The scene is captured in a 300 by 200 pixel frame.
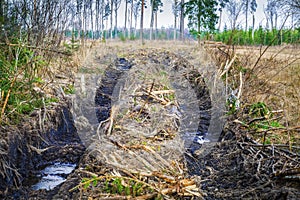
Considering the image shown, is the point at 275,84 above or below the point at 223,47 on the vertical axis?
below

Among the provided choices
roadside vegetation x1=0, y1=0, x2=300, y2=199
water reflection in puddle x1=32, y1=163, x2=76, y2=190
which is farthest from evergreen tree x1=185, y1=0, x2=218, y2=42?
water reflection in puddle x1=32, y1=163, x2=76, y2=190

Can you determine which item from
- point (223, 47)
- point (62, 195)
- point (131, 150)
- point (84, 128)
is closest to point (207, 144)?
point (131, 150)

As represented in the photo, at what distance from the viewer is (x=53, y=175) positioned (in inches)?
189

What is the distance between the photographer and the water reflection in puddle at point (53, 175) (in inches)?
177

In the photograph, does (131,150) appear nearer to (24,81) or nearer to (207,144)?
(207,144)

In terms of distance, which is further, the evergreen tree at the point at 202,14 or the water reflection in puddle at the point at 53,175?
the evergreen tree at the point at 202,14

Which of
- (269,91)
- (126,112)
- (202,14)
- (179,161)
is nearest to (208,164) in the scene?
(179,161)

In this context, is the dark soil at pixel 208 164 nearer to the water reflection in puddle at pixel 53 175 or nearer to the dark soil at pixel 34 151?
the dark soil at pixel 34 151

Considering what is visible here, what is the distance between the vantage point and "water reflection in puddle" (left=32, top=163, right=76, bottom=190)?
449 centimetres

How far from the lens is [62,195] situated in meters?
4.00

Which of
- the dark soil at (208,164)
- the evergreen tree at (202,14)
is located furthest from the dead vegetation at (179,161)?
the evergreen tree at (202,14)

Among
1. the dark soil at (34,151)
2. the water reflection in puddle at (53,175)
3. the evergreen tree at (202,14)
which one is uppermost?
the evergreen tree at (202,14)

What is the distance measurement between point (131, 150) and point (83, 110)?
10.7ft

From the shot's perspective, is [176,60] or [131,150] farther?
[176,60]
